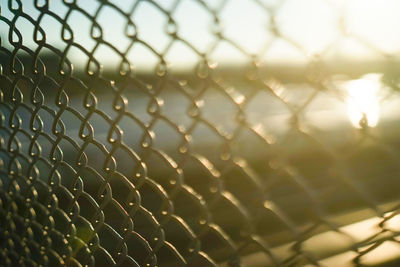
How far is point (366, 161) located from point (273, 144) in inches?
318

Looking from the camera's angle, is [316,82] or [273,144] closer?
[316,82]

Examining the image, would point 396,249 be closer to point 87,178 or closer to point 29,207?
point 29,207

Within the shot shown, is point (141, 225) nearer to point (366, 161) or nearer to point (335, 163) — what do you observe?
point (335, 163)

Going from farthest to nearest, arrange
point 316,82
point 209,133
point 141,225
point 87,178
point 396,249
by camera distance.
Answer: point 209,133
point 87,178
point 141,225
point 396,249
point 316,82

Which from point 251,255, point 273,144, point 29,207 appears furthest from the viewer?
point 251,255

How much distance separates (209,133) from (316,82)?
21.6 feet

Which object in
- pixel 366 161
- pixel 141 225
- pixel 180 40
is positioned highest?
pixel 366 161

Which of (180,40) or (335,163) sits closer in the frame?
(335,163)

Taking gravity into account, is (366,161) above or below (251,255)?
above

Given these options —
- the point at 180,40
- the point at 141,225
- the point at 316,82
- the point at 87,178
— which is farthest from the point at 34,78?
the point at 87,178

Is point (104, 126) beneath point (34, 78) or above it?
above

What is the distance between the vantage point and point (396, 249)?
2697 mm

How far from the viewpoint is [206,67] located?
4.39ft

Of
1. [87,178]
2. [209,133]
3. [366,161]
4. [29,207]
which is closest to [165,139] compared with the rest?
[209,133]
